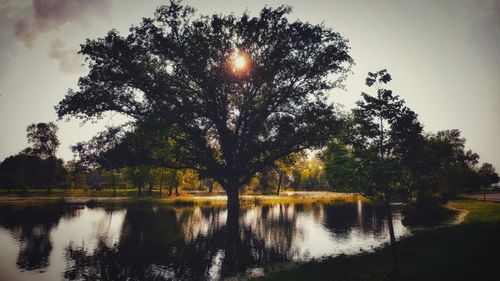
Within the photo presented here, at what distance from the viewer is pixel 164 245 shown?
2475 centimetres

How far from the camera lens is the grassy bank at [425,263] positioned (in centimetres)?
1434

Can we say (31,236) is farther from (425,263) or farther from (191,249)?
(425,263)

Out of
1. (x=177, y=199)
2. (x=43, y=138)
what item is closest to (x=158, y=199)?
(x=177, y=199)

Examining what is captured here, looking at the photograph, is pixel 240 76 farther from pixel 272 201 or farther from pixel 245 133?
pixel 272 201

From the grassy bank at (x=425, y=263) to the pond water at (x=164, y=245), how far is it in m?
2.95

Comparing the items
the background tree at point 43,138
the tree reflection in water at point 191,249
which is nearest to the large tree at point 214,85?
the tree reflection in water at point 191,249

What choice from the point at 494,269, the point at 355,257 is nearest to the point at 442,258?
the point at 494,269

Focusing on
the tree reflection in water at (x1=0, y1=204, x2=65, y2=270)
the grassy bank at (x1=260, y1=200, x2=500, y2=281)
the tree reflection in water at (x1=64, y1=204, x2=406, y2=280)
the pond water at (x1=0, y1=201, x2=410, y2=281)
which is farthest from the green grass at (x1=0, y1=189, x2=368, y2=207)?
the grassy bank at (x1=260, y1=200, x2=500, y2=281)

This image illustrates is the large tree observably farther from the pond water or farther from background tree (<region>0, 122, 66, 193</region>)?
background tree (<region>0, 122, 66, 193</region>)

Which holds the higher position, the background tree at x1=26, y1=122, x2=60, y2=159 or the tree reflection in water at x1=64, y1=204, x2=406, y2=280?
the background tree at x1=26, y1=122, x2=60, y2=159

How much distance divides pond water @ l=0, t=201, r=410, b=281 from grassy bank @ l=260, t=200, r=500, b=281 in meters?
2.95

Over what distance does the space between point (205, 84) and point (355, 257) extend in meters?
20.4

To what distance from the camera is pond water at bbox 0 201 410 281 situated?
1798cm

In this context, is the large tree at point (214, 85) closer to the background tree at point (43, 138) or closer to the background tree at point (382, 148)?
the background tree at point (382, 148)
